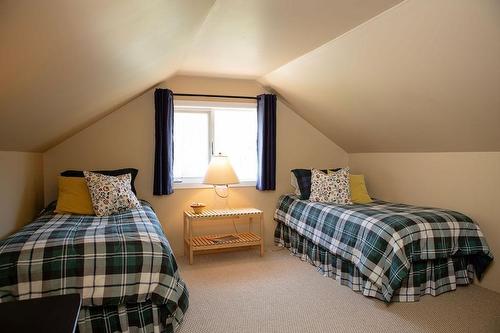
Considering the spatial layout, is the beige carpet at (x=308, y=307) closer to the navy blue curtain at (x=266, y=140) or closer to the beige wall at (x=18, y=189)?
the navy blue curtain at (x=266, y=140)

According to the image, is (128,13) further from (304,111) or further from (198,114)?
(304,111)

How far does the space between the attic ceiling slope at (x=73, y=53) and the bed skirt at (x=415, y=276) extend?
2.26 m

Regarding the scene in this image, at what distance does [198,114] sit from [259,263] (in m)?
1.84

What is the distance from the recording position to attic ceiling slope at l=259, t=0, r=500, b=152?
1.94 metres

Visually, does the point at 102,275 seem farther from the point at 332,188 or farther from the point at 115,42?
the point at 332,188

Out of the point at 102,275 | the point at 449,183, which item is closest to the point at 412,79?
the point at 449,183

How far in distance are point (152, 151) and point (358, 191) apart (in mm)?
2307

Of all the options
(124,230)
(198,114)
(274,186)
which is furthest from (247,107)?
(124,230)

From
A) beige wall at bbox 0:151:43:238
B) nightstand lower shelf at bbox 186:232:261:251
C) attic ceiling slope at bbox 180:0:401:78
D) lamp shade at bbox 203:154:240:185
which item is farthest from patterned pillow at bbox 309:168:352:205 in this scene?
beige wall at bbox 0:151:43:238

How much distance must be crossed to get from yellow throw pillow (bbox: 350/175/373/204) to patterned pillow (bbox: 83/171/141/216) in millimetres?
2250

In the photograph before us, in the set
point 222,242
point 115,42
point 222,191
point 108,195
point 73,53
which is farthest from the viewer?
point 222,191

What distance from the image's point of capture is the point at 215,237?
381 centimetres

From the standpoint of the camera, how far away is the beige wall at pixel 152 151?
3531 mm

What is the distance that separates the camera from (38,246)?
6.24ft
